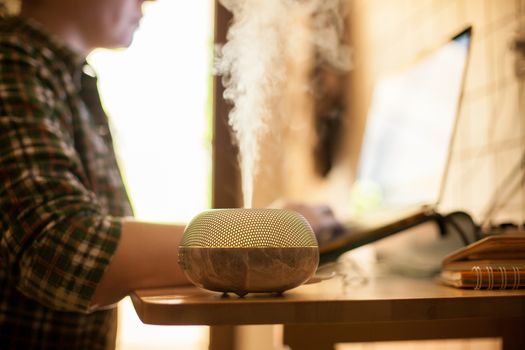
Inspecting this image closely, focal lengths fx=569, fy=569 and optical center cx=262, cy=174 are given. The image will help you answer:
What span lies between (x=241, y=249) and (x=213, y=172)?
2085 millimetres

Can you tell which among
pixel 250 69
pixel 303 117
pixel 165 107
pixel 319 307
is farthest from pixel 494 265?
pixel 165 107

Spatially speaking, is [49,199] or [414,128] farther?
[414,128]

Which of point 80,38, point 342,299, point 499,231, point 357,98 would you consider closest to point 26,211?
point 342,299

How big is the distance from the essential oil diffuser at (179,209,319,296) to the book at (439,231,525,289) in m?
0.21

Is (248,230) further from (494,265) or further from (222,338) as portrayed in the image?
(222,338)

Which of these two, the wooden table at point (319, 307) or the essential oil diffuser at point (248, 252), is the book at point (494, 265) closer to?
the wooden table at point (319, 307)

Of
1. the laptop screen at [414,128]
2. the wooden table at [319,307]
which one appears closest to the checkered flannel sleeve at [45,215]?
the wooden table at [319,307]

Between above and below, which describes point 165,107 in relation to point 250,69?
above

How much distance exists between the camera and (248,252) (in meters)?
0.60

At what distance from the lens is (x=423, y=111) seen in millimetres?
1338

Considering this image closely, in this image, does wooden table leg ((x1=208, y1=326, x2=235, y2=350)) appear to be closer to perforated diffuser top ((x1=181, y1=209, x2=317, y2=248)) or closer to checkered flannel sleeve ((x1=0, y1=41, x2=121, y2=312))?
checkered flannel sleeve ((x1=0, y1=41, x2=121, y2=312))

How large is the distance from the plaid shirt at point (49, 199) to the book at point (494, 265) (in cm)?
47

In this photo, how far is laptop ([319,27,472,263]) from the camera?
99 centimetres

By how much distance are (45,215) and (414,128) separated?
918mm
